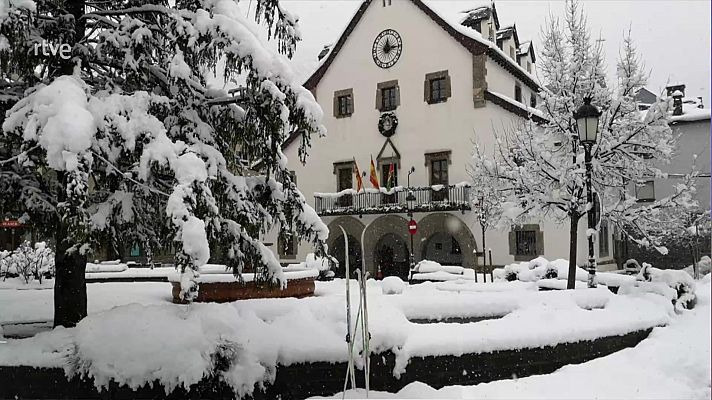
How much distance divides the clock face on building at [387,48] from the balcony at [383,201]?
82.6 inches

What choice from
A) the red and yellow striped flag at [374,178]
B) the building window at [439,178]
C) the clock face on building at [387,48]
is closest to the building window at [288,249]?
the red and yellow striped flag at [374,178]

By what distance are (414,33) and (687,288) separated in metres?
5.38

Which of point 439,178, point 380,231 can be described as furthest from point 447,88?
point 380,231

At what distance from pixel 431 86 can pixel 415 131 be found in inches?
31.7

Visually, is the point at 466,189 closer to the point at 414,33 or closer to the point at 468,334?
Result: the point at 414,33

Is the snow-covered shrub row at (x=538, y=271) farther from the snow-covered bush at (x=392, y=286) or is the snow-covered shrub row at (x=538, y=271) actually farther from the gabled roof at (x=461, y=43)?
the gabled roof at (x=461, y=43)

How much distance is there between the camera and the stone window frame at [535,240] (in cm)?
965

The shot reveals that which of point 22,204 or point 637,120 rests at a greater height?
point 637,120

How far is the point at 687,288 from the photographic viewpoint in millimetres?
7523

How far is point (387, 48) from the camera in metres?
8.79

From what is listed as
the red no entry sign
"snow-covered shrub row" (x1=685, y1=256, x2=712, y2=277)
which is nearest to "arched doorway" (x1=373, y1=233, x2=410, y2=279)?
the red no entry sign

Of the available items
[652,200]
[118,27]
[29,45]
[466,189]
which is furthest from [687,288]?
[29,45]

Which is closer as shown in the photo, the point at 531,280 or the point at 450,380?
the point at 450,380

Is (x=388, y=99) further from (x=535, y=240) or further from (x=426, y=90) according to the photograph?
(x=535, y=240)
